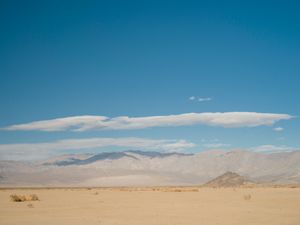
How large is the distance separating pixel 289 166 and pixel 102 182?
80.8 metres

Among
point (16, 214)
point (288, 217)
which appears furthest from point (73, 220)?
point (288, 217)

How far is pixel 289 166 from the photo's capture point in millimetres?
195875

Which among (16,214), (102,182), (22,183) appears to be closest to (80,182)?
(102,182)

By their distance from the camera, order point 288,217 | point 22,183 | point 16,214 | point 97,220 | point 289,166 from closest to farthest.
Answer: point 97,220 → point 288,217 → point 16,214 → point 22,183 → point 289,166

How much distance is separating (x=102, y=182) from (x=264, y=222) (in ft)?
578

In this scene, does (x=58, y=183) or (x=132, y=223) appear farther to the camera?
(x=58, y=183)

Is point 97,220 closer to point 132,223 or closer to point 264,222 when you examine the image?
point 132,223

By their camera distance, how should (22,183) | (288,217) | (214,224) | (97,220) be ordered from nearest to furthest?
1. (214,224)
2. (97,220)
3. (288,217)
4. (22,183)

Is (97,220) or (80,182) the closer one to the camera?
(97,220)

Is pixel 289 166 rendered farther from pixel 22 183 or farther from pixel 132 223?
pixel 132 223

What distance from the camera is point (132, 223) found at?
17797mm

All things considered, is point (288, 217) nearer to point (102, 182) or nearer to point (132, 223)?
point (132, 223)

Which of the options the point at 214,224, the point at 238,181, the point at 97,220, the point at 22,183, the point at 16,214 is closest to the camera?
the point at 214,224

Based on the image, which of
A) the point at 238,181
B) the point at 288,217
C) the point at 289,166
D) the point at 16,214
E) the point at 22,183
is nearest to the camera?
the point at 288,217
